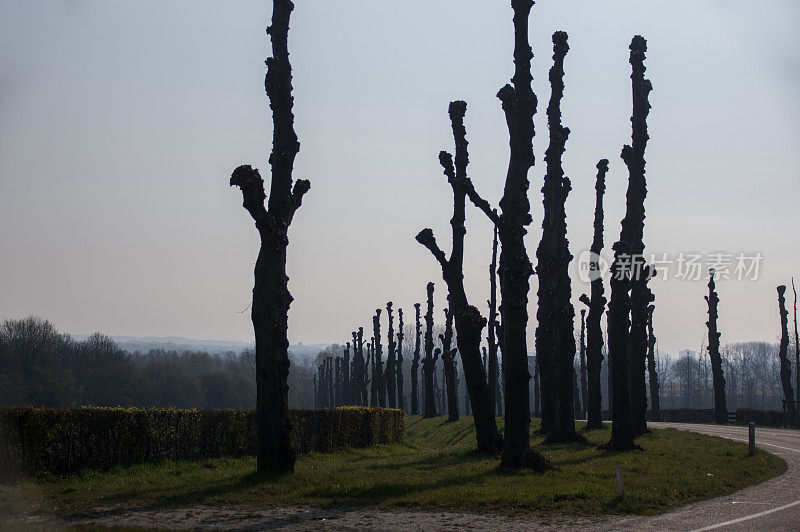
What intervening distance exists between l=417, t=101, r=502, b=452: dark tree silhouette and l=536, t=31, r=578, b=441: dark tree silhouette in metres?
3.51

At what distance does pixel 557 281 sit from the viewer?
2792 cm

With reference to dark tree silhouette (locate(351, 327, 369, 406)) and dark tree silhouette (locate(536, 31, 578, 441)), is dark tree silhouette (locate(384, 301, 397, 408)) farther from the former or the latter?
dark tree silhouette (locate(536, 31, 578, 441))

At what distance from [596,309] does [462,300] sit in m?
13.3

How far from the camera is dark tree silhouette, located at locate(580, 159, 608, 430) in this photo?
3456 cm

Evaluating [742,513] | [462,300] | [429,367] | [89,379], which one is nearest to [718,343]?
[429,367]

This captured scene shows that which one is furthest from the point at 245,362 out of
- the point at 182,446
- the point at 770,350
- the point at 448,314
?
the point at 182,446

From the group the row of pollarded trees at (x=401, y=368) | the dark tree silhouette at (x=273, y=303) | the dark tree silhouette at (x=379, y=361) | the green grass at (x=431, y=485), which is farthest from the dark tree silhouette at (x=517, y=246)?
the dark tree silhouette at (x=379, y=361)

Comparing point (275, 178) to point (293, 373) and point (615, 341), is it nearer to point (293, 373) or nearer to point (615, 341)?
point (615, 341)

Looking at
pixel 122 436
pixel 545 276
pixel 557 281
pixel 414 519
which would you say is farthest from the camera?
pixel 545 276

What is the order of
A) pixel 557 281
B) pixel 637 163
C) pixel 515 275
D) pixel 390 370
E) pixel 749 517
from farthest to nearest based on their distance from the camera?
pixel 390 370, pixel 557 281, pixel 637 163, pixel 515 275, pixel 749 517

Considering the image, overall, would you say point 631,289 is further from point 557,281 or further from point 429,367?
point 429,367

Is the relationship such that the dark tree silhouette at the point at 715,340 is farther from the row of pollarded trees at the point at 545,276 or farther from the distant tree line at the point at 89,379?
the distant tree line at the point at 89,379

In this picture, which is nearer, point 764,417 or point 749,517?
point 749,517

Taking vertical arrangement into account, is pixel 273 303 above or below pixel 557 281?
below
